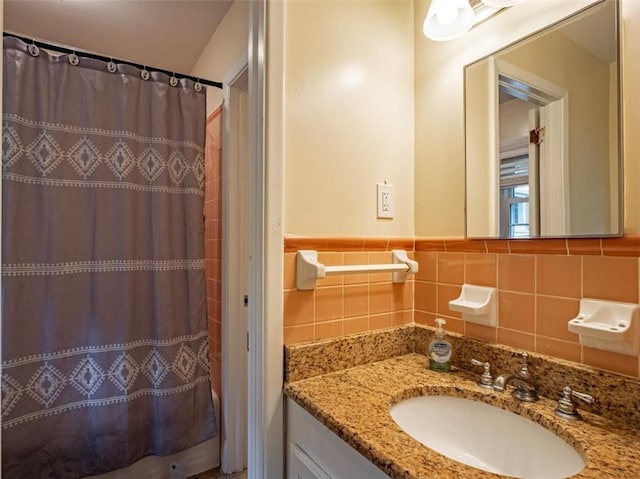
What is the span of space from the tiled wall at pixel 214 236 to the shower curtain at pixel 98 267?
13cm

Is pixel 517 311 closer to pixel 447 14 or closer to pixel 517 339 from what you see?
pixel 517 339

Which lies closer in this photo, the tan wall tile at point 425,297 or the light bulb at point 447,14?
the light bulb at point 447,14

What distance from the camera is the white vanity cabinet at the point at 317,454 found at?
26.8 inches

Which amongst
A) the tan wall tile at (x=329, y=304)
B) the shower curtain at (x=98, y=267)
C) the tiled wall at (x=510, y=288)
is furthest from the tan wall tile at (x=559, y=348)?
the shower curtain at (x=98, y=267)

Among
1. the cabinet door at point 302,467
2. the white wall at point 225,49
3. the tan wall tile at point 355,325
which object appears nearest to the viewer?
the cabinet door at point 302,467

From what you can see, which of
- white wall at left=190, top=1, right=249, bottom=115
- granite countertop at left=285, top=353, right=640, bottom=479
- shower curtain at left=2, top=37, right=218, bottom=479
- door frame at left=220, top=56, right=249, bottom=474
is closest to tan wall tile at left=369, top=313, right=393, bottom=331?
granite countertop at left=285, top=353, right=640, bottom=479

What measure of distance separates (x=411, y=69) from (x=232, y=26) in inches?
38.3

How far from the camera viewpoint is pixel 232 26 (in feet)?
5.45

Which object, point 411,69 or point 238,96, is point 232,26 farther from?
point 411,69

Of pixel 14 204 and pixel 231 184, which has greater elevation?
pixel 231 184

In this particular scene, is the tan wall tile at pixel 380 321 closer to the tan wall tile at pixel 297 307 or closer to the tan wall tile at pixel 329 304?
the tan wall tile at pixel 329 304

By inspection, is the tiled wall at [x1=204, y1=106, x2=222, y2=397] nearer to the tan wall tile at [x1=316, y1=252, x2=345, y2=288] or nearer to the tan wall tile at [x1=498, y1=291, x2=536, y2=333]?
the tan wall tile at [x1=316, y1=252, x2=345, y2=288]

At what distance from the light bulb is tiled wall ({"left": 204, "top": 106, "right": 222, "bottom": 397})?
120 cm

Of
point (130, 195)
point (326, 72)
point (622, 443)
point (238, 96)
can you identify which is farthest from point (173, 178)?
Answer: point (622, 443)
